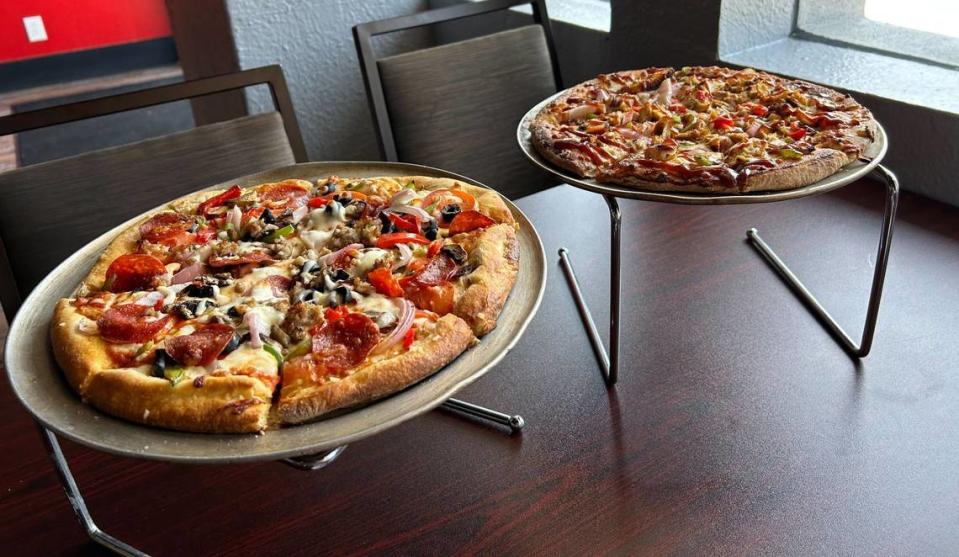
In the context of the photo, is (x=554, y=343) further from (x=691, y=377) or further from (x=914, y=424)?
(x=914, y=424)

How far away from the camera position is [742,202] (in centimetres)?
108

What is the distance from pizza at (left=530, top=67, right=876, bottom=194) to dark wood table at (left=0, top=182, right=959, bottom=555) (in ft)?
0.89

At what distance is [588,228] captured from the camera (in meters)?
1.68

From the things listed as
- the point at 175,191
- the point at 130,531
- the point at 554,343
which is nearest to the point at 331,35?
the point at 175,191

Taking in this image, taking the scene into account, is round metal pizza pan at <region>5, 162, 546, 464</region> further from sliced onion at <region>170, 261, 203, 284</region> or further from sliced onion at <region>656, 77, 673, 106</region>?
sliced onion at <region>656, 77, 673, 106</region>

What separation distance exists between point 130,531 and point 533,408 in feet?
1.85

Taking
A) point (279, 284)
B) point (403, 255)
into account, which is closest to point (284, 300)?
point (279, 284)

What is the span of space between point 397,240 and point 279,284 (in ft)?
0.58

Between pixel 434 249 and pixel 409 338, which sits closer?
pixel 409 338

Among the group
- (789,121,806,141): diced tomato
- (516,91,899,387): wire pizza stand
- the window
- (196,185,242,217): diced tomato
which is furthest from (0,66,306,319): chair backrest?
the window

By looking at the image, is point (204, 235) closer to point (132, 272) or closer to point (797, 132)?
point (132, 272)

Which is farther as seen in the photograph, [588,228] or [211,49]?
[211,49]

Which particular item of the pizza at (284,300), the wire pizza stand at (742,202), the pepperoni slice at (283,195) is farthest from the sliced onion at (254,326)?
the wire pizza stand at (742,202)

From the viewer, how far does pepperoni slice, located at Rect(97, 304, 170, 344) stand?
977 mm
